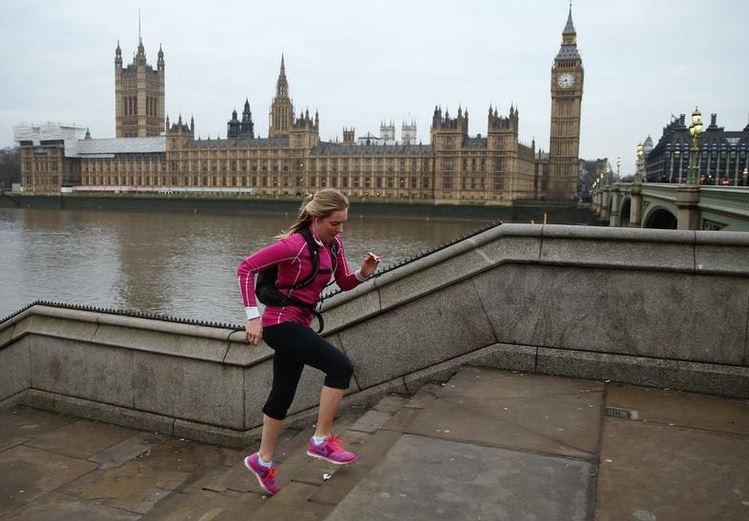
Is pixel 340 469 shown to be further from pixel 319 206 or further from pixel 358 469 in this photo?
pixel 319 206

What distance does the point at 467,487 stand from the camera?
3.36 meters

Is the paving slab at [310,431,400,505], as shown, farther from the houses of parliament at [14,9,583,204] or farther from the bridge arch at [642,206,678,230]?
the houses of parliament at [14,9,583,204]

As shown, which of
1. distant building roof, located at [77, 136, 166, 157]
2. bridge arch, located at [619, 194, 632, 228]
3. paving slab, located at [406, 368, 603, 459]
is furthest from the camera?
distant building roof, located at [77, 136, 166, 157]

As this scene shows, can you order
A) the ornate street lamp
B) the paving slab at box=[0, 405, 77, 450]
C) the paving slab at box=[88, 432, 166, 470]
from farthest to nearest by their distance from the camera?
1. the ornate street lamp
2. the paving slab at box=[0, 405, 77, 450]
3. the paving slab at box=[88, 432, 166, 470]

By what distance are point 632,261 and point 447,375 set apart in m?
1.62

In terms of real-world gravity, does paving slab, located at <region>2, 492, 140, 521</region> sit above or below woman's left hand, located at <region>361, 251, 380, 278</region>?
below

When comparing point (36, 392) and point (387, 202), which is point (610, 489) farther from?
point (387, 202)

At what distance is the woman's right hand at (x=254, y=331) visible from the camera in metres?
3.58

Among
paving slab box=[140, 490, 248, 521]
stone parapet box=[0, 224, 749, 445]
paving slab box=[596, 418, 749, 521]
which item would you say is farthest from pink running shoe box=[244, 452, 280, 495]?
stone parapet box=[0, 224, 749, 445]

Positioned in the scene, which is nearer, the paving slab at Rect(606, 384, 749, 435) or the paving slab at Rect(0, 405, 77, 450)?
the paving slab at Rect(606, 384, 749, 435)

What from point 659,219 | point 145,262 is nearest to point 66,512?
point 659,219

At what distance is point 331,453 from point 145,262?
103 feet

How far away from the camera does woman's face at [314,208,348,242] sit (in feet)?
12.3

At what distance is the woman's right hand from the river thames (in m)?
15.8
